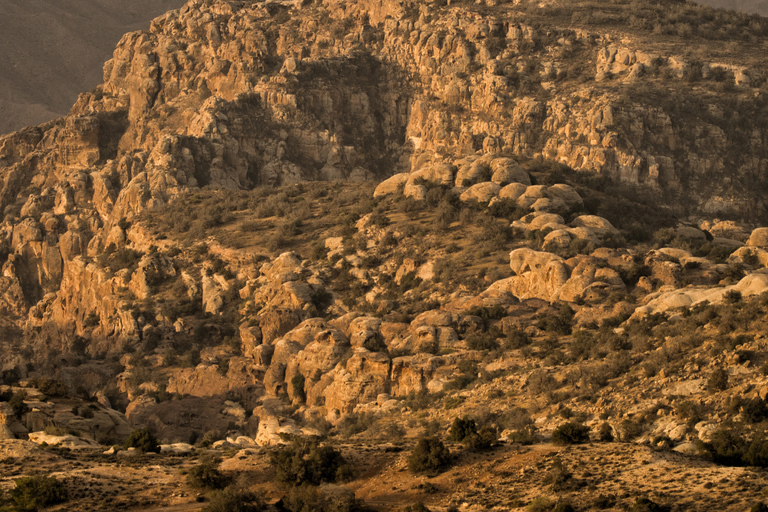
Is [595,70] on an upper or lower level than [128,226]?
upper

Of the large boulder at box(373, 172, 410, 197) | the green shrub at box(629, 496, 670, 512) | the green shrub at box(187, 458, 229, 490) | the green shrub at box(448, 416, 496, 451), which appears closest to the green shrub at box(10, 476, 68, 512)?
the green shrub at box(187, 458, 229, 490)

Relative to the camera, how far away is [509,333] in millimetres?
51375

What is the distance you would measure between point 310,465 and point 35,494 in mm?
8094

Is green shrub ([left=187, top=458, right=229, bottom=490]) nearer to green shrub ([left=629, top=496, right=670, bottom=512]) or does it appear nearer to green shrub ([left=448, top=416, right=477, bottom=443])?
green shrub ([left=448, top=416, right=477, bottom=443])

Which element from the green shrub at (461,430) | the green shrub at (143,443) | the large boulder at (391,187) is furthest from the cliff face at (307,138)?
the green shrub at (461,430)

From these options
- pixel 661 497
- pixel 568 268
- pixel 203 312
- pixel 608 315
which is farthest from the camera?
pixel 203 312

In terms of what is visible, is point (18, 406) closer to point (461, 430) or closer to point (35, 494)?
point (35, 494)

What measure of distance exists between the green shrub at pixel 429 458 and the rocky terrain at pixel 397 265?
0.33 ft

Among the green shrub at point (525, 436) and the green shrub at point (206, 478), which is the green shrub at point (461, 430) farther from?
the green shrub at point (206, 478)

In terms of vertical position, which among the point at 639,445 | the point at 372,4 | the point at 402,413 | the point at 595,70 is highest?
the point at 372,4

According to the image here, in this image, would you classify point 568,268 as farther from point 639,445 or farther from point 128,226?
point 128,226

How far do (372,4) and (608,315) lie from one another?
81.4m

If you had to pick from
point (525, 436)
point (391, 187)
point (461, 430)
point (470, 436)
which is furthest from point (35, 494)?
point (391, 187)

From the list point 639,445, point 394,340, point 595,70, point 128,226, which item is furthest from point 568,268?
point 595,70
